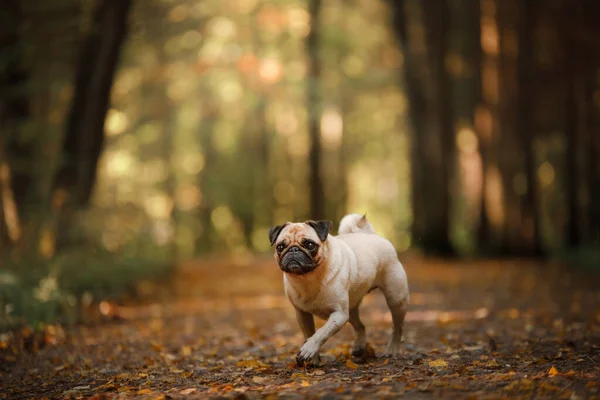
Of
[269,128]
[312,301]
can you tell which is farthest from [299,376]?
[269,128]

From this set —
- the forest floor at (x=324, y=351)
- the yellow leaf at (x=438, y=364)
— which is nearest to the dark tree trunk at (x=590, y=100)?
the forest floor at (x=324, y=351)

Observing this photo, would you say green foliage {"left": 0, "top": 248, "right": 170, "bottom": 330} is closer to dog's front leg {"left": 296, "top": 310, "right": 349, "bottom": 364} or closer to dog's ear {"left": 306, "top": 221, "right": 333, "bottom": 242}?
dog's front leg {"left": 296, "top": 310, "right": 349, "bottom": 364}

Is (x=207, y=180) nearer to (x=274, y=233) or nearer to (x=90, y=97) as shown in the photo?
(x=90, y=97)

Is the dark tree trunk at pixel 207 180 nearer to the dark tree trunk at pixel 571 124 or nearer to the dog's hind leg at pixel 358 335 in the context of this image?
the dark tree trunk at pixel 571 124

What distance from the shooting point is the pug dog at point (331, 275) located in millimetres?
6609

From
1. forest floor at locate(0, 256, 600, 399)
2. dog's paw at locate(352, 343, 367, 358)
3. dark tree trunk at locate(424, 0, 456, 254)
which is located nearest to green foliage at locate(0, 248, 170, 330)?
forest floor at locate(0, 256, 600, 399)

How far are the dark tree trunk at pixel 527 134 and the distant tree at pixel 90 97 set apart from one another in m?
13.6

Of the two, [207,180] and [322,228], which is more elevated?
[207,180]

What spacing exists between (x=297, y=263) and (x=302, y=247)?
0.52ft

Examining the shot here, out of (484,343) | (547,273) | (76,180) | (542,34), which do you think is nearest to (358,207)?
(542,34)

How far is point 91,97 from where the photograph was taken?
594 inches

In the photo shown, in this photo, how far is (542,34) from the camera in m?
27.6

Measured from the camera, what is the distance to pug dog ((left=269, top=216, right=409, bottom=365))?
6609mm

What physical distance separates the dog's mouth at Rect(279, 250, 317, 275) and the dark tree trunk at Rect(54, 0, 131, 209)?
30.8 feet
